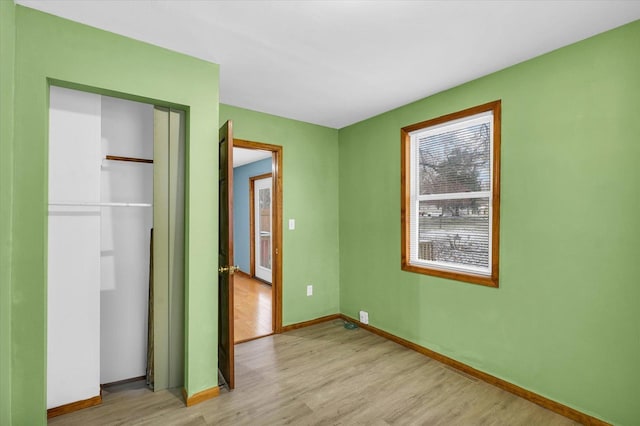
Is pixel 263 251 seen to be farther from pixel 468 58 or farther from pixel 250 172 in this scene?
pixel 468 58

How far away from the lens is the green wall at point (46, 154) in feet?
5.61

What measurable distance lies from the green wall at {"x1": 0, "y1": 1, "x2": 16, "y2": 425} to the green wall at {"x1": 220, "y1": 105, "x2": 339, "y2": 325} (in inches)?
74.6

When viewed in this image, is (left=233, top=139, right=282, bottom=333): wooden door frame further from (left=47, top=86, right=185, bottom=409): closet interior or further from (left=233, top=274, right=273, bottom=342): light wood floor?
(left=47, top=86, right=185, bottom=409): closet interior

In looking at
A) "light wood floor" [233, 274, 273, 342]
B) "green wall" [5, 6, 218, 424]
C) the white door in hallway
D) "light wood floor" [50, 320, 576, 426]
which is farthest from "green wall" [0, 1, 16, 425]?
the white door in hallway

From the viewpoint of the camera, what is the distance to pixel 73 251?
2.07m

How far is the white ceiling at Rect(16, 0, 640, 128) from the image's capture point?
171 centimetres

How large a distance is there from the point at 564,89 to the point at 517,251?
3.90 ft

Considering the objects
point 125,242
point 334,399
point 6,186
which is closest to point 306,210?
point 125,242

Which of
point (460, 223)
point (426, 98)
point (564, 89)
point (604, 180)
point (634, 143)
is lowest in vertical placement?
point (460, 223)

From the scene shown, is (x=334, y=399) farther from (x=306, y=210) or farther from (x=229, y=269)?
(x=306, y=210)

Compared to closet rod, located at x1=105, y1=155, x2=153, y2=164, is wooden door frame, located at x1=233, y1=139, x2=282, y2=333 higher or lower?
lower

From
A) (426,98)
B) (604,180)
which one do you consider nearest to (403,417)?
(604,180)

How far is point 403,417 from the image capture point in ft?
6.77

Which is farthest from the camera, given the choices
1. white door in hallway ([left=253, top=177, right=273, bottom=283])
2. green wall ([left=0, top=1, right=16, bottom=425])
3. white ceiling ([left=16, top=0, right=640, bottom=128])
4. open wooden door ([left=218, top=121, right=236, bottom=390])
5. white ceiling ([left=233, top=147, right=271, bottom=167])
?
white door in hallway ([left=253, top=177, right=273, bottom=283])
